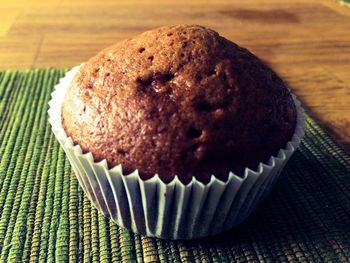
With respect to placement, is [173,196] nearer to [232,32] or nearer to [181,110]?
[181,110]

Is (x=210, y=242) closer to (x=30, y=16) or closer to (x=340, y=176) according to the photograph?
(x=340, y=176)

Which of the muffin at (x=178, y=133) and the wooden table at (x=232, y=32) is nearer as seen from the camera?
the muffin at (x=178, y=133)

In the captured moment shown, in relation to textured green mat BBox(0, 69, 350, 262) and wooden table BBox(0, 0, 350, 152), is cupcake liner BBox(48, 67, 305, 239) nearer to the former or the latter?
textured green mat BBox(0, 69, 350, 262)

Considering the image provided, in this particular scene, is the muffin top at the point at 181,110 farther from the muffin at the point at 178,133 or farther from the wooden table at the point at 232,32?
the wooden table at the point at 232,32

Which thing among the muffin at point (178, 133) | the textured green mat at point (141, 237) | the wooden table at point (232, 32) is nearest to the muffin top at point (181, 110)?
the muffin at point (178, 133)

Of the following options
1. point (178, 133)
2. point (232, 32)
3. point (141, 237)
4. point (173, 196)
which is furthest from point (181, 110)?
point (232, 32)

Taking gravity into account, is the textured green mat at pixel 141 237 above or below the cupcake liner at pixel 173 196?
below
